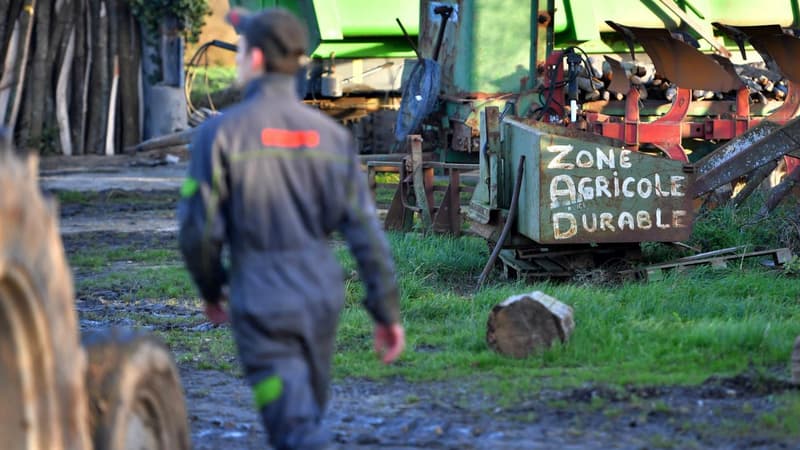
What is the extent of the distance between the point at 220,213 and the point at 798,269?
18.9ft

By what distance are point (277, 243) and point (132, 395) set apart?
65 cm

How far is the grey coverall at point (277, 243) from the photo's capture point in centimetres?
385

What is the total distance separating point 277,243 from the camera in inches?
153

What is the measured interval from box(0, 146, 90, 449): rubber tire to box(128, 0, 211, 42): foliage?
15305 mm

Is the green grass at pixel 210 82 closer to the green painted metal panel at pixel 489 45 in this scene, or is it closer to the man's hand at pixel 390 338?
the green painted metal panel at pixel 489 45

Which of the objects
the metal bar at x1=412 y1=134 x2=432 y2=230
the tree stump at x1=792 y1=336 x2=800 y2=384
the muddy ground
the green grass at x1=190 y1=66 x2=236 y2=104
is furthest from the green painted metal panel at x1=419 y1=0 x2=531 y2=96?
the green grass at x1=190 y1=66 x2=236 y2=104

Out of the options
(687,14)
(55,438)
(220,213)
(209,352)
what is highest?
(687,14)

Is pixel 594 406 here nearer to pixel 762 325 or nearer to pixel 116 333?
pixel 762 325

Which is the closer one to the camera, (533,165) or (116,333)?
(116,333)

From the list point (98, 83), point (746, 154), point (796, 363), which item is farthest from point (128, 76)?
point (796, 363)

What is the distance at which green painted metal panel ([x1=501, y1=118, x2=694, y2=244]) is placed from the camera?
27.8ft

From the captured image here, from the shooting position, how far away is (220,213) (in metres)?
3.92

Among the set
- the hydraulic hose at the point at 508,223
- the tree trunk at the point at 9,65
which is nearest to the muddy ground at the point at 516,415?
the hydraulic hose at the point at 508,223

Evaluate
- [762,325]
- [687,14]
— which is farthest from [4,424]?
[687,14]
